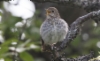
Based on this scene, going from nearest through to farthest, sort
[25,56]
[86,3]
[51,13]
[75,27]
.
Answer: [75,27]
[86,3]
[51,13]
[25,56]

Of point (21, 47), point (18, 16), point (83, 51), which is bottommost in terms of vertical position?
point (83, 51)

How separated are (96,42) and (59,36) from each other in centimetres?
310

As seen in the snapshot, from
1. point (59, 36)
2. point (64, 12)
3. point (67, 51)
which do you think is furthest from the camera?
point (64, 12)

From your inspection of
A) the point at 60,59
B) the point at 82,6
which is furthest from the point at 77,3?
the point at 60,59

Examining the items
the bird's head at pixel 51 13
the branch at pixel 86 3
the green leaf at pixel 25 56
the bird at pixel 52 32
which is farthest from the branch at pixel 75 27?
the green leaf at pixel 25 56

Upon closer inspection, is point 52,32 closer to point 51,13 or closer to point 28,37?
point 51,13

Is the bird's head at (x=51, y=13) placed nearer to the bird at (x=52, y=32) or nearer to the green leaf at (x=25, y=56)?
the bird at (x=52, y=32)

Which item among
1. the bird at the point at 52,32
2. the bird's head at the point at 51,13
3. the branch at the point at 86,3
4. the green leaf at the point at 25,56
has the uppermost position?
the branch at the point at 86,3

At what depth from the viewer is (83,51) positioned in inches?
281

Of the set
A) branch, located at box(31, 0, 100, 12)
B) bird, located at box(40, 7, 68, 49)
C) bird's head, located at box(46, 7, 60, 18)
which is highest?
branch, located at box(31, 0, 100, 12)

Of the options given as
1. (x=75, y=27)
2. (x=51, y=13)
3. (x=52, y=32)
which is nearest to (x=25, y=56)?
(x=51, y=13)

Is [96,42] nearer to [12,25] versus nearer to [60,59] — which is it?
[12,25]

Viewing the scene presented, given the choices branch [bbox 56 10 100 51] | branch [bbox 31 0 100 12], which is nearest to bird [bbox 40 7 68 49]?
branch [bbox 56 10 100 51]

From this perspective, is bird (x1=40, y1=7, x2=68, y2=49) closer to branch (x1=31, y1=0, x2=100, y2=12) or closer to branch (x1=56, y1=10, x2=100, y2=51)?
branch (x1=56, y1=10, x2=100, y2=51)
